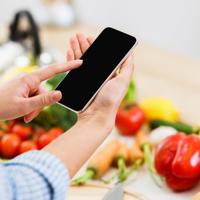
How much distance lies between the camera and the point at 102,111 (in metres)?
0.81

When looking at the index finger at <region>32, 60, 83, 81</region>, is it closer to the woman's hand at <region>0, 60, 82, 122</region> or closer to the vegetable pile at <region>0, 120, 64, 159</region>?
the woman's hand at <region>0, 60, 82, 122</region>

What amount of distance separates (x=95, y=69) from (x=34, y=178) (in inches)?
13.1

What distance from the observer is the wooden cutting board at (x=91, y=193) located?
3.27ft

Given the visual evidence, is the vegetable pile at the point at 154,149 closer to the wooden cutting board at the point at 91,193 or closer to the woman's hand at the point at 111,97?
the wooden cutting board at the point at 91,193

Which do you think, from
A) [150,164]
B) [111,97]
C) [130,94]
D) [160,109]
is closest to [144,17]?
[130,94]

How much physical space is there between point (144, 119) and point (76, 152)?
59 centimetres

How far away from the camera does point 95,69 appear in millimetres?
925

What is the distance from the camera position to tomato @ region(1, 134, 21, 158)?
119 centimetres

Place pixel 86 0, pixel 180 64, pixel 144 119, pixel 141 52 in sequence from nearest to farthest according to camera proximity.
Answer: pixel 144 119 < pixel 180 64 < pixel 141 52 < pixel 86 0

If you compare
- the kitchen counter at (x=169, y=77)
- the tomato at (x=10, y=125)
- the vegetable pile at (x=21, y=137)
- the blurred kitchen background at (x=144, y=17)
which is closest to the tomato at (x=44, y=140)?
the vegetable pile at (x=21, y=137)

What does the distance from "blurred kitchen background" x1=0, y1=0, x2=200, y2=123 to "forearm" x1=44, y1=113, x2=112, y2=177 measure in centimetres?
70

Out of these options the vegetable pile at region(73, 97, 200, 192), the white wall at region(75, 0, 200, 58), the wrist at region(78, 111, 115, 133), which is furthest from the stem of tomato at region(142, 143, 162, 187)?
the white wall at region(75, 0, 200, 58)

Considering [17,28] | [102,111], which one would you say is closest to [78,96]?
[102,111]

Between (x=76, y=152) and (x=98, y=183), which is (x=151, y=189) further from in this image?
(x=76, y=152)
